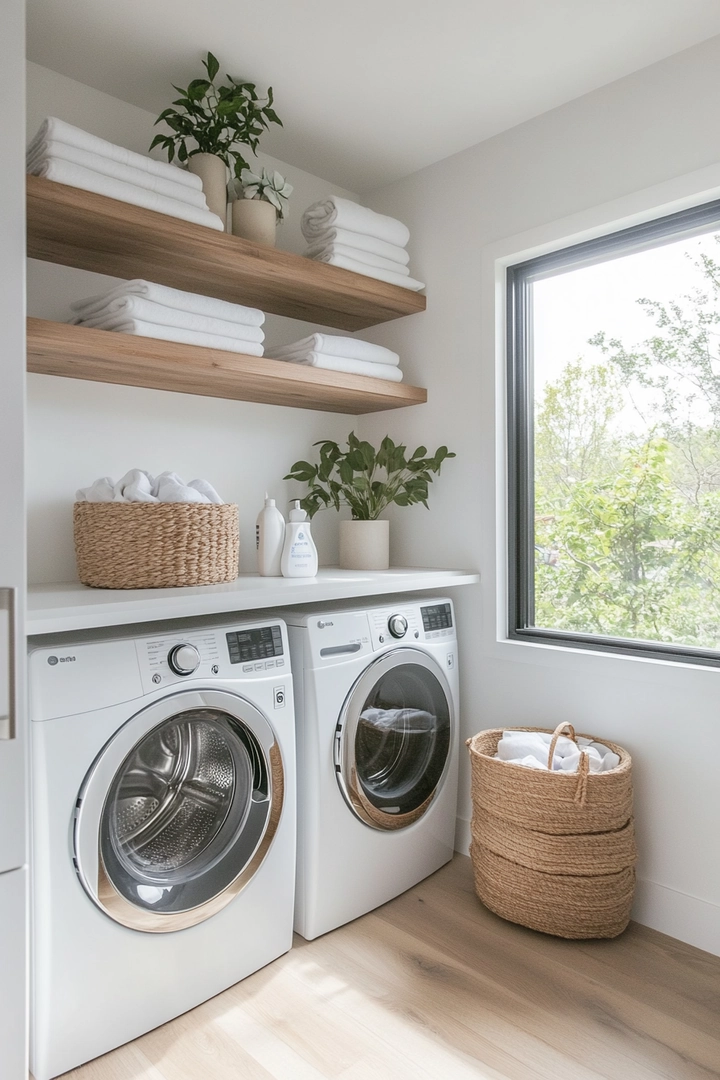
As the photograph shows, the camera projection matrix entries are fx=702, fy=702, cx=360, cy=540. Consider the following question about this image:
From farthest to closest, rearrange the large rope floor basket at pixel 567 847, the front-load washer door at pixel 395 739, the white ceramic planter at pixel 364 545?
the white ceramic planter at pixel 364 545
the front-load washer door at pixel 395 739
the large rope floor basket at pixel 567 847

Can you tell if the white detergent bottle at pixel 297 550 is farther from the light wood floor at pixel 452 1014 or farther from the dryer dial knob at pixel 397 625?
the light wood floor at pixel 452 1014

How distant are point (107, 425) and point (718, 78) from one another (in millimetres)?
1881

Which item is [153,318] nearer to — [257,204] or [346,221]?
[257,204]

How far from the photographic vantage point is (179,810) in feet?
5.46

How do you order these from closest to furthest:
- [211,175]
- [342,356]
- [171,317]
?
[171,317]
[211,175]
[342,356]

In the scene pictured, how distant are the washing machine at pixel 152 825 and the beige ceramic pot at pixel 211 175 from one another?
1194 mm

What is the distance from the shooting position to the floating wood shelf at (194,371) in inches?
63.4

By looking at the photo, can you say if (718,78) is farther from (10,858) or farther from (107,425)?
(10,858)

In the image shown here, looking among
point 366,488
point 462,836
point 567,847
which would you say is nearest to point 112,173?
point 366,488

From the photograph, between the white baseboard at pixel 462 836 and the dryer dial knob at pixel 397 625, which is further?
the white baseboard at pixel 462 836

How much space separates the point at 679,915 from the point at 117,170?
2411 mm

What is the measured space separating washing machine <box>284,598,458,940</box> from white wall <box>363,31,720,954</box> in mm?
222

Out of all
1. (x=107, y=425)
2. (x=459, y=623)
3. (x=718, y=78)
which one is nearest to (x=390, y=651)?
(x=459, y=623)

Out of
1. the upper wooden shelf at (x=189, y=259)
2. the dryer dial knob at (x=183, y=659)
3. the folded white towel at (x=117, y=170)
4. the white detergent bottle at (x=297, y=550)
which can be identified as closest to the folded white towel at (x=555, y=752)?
the white detergent bottle at (x=297, y=550)
